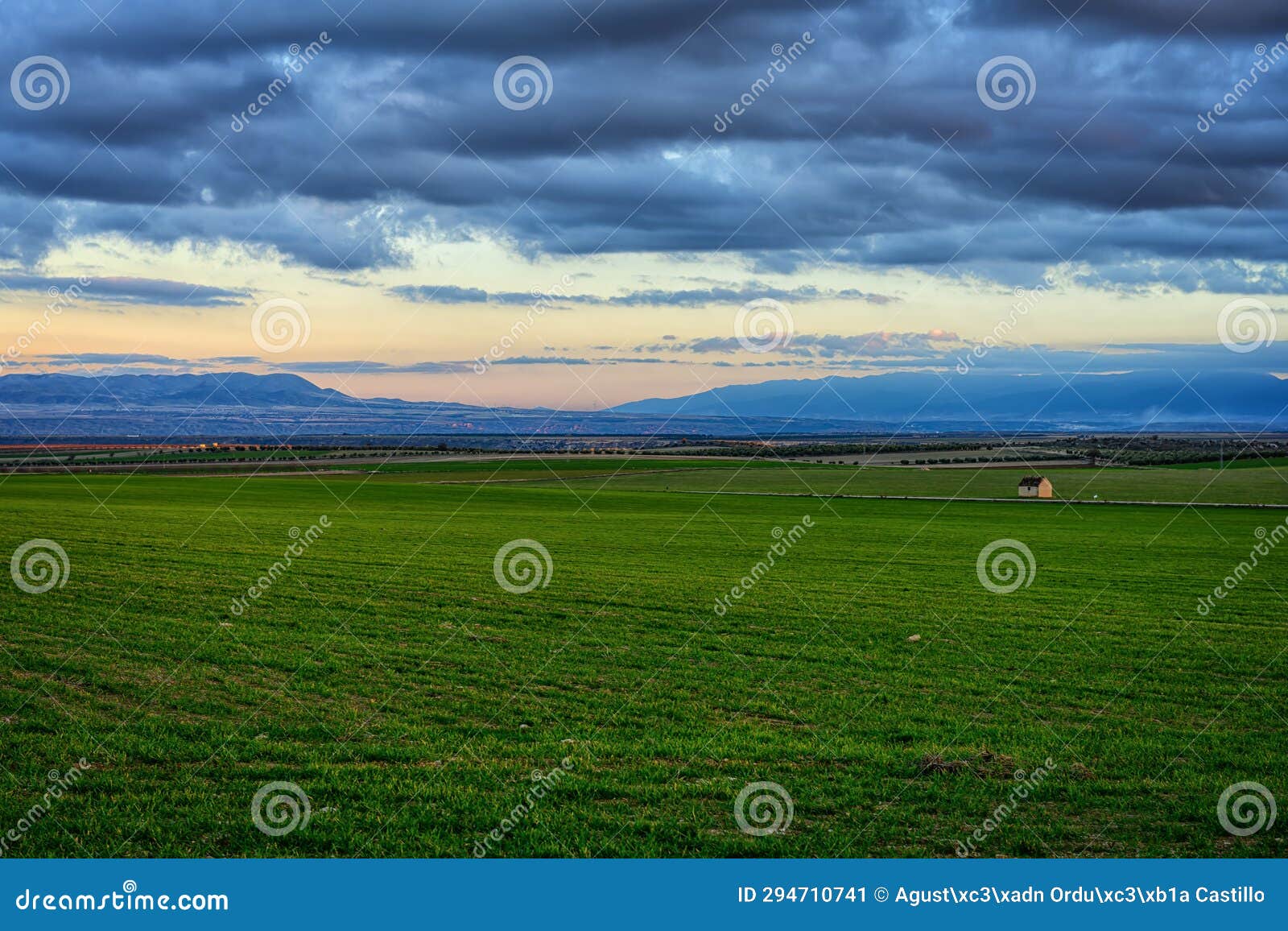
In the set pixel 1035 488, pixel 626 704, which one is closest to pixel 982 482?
pixel 1035 488

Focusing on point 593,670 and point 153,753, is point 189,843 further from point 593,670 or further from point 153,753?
point 593,670

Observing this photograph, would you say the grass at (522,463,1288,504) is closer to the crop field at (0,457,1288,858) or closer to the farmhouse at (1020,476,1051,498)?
the farmhouse at (1020,476,1051,498)

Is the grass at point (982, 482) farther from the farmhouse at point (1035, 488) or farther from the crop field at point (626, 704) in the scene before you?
the crop field at point (626, 704)

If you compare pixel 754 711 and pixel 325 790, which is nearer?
pixel 325 790

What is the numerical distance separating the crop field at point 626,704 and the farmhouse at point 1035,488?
185 feet

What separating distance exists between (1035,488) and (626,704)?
82.8m

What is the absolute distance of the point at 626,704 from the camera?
499 inches

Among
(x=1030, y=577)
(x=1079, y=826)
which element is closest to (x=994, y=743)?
(x=1079, y=826)

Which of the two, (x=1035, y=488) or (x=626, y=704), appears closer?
(x=626, y=704)

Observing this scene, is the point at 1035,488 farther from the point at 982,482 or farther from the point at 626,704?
the point at 626,704

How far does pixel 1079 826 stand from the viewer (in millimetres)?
8586

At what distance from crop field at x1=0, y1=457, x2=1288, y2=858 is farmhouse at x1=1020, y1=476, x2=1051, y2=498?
56.3 metres

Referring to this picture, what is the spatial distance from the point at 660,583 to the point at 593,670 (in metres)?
10.8

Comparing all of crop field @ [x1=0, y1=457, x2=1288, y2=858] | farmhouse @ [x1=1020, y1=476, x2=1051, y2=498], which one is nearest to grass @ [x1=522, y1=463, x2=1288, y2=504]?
farmhouse @ [x1=1020, y1=476, x2=1051, y2=498]
